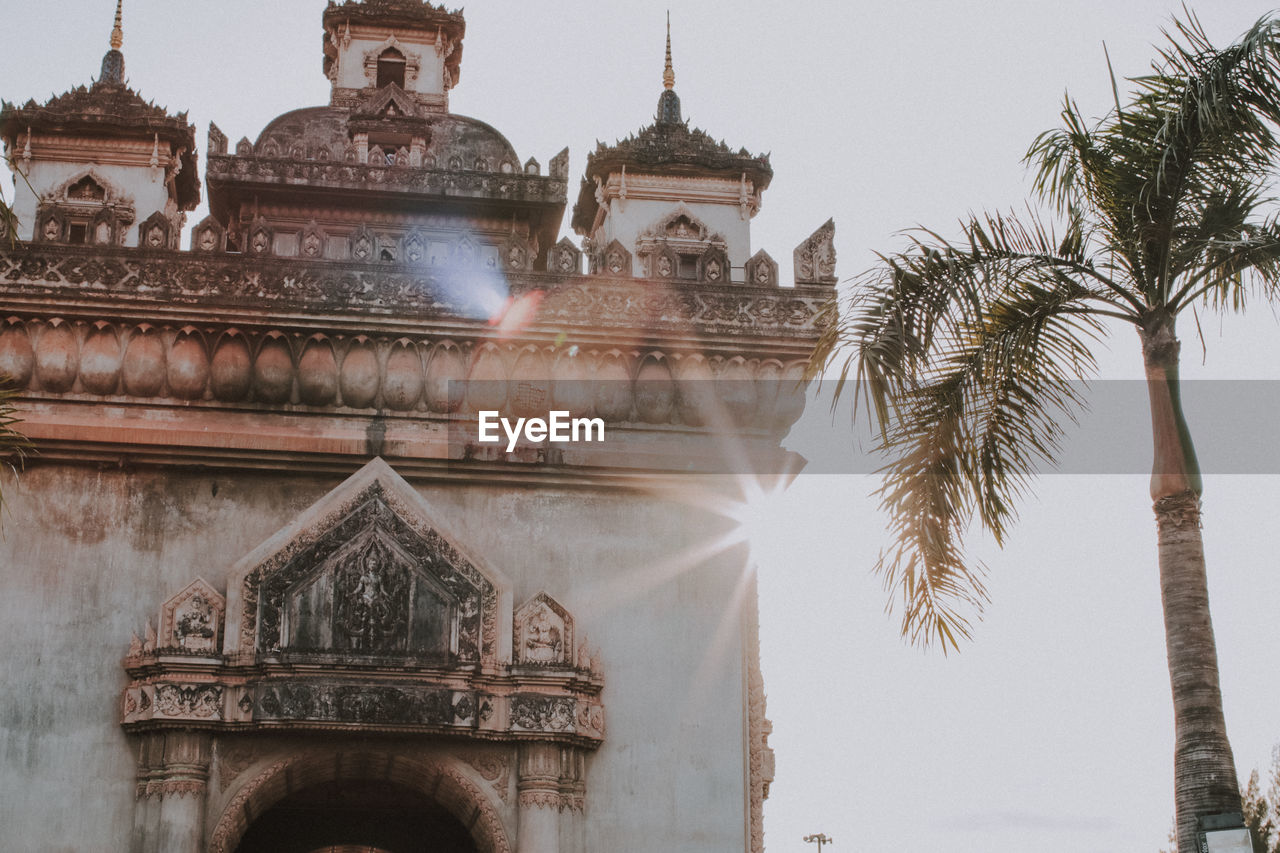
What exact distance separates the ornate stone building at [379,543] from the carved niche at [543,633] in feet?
0.09

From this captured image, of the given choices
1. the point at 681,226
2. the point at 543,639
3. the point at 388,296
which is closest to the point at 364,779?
the point at 543,639

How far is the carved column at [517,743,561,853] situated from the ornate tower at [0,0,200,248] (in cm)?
1038

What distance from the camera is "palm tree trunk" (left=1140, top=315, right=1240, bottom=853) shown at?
1041 centimetres

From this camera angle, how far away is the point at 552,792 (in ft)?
47.6

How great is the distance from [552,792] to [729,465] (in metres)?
3.88

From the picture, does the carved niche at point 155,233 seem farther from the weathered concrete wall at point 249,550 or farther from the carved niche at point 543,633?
the carved niche at point 543,633

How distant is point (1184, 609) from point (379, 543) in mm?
7597

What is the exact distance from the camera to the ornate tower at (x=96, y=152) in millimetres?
21234

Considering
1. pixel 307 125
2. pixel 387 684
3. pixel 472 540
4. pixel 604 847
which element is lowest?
pixel 604 847

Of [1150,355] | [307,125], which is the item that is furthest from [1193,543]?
[307,125]

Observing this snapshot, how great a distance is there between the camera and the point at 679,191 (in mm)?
21578

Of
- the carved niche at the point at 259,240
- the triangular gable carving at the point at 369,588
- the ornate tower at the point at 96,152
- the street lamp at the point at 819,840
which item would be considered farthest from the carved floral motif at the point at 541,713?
the street lamp at the point at 819,840

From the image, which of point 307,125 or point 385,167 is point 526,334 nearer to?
point 385,167

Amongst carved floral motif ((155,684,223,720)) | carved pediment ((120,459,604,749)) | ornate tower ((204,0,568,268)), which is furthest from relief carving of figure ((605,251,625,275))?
carved floral motif ((155,684,223,720))
